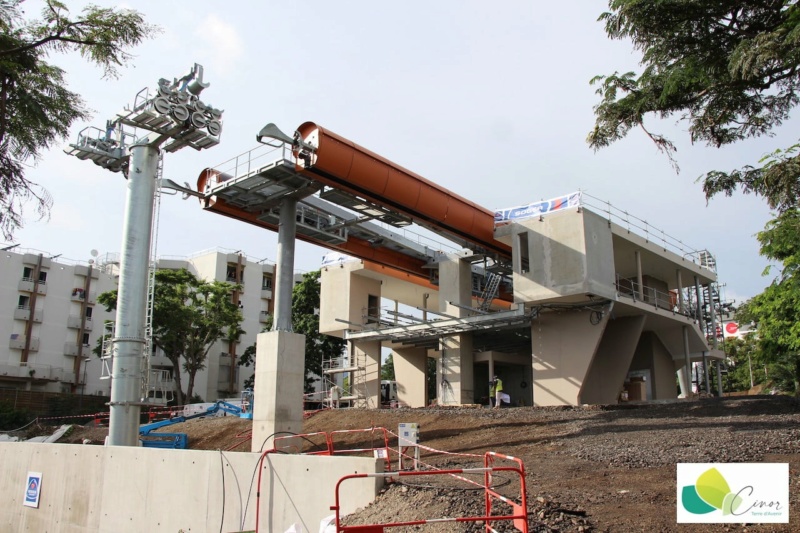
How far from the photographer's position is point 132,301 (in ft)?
63.9

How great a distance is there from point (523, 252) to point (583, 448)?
14.9 m

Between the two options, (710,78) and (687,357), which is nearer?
(710,78)

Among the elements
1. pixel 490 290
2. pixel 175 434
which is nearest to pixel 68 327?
pixel 175 434

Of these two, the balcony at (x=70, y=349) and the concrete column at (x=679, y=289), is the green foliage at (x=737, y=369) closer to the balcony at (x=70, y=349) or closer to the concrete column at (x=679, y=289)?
the concrete column at (x=679, y=289)

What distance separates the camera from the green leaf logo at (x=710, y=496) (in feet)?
25.2

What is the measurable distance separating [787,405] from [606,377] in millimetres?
8366

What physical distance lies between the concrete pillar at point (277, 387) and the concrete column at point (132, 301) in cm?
361

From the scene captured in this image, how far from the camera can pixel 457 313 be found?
3077 centimetres

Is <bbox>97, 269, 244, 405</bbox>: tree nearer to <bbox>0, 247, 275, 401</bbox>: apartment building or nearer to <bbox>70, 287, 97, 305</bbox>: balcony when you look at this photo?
<bbox>0, 247, 275, 401</bbox>: apartment building

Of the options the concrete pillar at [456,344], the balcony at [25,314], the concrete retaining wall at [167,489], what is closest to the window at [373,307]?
the concrete pillar at [456,344]

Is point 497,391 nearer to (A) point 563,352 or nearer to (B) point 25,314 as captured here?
(A) point 563,352

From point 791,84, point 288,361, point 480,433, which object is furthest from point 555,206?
point 791,84

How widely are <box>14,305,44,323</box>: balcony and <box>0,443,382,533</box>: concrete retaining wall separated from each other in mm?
42987

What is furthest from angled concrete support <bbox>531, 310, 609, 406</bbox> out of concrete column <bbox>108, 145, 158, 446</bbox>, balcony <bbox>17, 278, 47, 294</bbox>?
balcony <bbox>17, 278, 47, 294</bbox>
